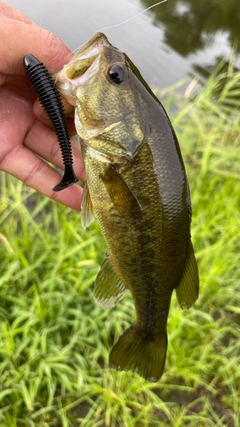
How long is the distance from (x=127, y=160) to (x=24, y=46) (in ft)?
2.05

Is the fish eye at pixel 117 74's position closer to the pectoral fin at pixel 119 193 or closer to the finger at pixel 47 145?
the pectoral fin at pixel 119 193

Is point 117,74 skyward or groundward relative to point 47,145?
skyward

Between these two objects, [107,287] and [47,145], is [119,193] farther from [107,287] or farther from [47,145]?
[47,145]

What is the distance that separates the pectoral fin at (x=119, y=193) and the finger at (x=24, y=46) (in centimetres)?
54

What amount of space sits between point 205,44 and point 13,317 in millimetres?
7386

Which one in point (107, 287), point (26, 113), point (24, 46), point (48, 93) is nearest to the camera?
point (48, 93)

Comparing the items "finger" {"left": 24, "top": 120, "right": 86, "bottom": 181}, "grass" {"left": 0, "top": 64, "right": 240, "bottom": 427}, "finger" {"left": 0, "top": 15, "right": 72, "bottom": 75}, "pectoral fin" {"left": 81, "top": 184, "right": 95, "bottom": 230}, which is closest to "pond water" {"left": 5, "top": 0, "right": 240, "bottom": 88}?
"grass" {"left": 0, "top": 64, "right": 240, "bottom": 427}

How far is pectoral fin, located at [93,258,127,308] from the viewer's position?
168 centimetres

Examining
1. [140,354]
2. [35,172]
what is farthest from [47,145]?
[140,354]

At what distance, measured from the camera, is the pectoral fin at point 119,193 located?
1.41 metres

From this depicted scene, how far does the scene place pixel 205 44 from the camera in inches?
318

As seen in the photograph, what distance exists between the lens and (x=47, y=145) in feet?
6.15

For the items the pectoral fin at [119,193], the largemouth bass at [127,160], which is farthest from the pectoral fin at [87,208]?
the pectoral fin at [119,193]

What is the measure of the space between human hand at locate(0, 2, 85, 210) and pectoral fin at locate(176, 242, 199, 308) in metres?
0.68
